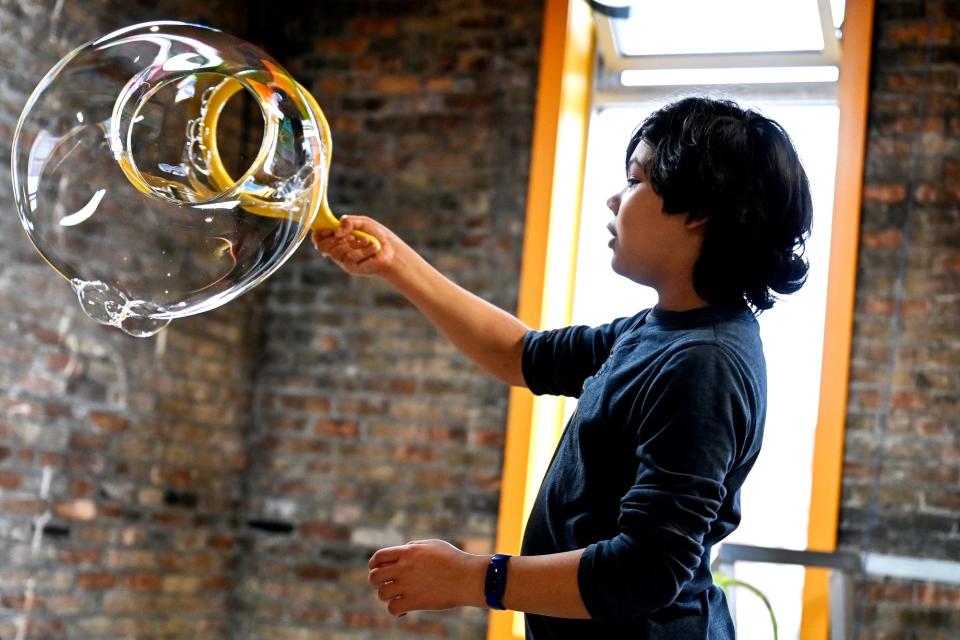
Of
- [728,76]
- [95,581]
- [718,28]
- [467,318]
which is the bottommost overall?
[95,581]

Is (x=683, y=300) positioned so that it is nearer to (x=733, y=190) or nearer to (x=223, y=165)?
(x=733, y=190)

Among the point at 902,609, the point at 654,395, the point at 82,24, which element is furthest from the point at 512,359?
the point at 82,24

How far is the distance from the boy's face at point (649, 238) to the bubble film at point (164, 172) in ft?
1.28

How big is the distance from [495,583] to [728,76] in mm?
2691

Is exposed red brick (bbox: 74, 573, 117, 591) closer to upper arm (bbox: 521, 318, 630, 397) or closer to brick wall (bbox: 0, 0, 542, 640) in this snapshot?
brick wall (bbox: 0, 0, 542, 640)

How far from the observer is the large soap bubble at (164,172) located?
4.82 feet

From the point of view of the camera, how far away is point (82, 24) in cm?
312

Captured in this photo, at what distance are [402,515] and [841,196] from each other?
60.5 inches

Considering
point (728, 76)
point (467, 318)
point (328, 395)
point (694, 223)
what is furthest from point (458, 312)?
point (728, 76)

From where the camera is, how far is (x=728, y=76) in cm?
364

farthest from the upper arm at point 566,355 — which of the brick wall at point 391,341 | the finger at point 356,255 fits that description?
the brick wall at point 391,341

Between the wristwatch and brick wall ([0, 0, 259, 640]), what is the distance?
196 cm

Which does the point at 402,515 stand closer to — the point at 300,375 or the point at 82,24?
the point at 300,375

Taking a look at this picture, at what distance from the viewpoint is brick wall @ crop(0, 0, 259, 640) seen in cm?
291
